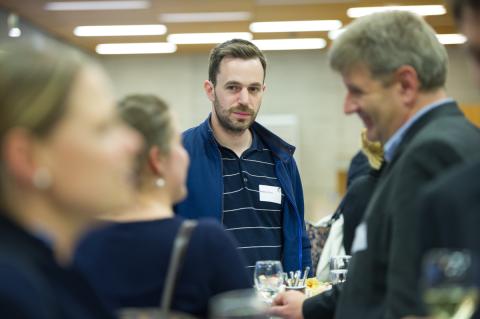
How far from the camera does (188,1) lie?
29.0 ft

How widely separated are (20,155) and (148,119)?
2.91ft

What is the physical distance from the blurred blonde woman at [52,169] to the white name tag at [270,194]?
2372 mm

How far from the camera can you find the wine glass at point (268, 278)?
9.29ft

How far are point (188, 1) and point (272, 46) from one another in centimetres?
342

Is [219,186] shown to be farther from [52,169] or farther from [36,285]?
[36,285]

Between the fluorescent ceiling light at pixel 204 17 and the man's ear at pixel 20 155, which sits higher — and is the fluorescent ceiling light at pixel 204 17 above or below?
above

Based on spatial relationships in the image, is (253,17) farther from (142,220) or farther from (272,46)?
(142,220)

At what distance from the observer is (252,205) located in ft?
12.1

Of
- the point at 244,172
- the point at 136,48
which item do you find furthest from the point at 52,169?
the point at 136,48

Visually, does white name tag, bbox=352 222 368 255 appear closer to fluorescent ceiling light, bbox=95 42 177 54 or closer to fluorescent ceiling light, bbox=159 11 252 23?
fluorescent ceiling light, bbox=159 11 252 23

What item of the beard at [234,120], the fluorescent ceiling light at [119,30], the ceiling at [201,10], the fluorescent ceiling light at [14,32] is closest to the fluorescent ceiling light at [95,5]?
the ceiling at [201,10]

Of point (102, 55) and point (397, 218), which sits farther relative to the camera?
point (102, 55)

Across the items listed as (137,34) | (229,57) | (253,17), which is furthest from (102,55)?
(229,57)

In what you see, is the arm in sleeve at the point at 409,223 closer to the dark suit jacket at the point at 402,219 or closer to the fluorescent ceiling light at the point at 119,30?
the dark suit jacket at the point at 402,219
